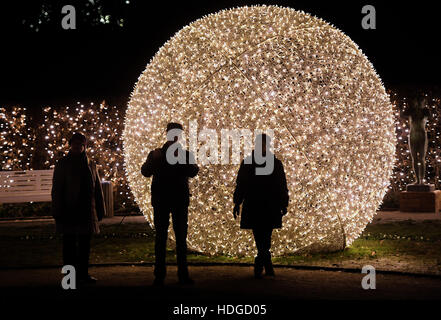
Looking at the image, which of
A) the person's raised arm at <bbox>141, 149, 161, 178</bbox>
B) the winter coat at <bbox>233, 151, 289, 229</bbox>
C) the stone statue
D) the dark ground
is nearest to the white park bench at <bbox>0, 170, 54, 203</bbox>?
the dark ground

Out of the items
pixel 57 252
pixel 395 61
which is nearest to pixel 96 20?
pixel 395 61

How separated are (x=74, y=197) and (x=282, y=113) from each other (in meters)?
2.55

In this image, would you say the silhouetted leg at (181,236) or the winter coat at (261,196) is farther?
the winter coat at (261,196)

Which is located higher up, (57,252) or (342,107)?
(342,107)

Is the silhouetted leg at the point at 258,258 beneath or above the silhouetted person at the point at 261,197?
beneath

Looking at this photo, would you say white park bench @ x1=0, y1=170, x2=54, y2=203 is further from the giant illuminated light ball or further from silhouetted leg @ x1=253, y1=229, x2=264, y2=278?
silhouetted leg @ x1=253, y1=229, x2=264, y2=278

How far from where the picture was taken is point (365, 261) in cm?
895

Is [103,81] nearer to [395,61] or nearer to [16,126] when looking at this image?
[16,126]

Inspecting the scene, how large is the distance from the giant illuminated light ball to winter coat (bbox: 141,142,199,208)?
87cm

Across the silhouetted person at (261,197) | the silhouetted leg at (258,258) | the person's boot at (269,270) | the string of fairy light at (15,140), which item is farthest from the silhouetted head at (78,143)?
the string of fairy light at (15,140)

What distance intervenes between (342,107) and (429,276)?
2.21 meters

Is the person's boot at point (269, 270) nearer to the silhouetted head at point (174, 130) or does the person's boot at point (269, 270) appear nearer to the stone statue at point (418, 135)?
the silhouetted head at point (174, 130)

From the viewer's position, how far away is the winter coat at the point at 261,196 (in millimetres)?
7883

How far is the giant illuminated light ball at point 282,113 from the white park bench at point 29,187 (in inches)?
254
